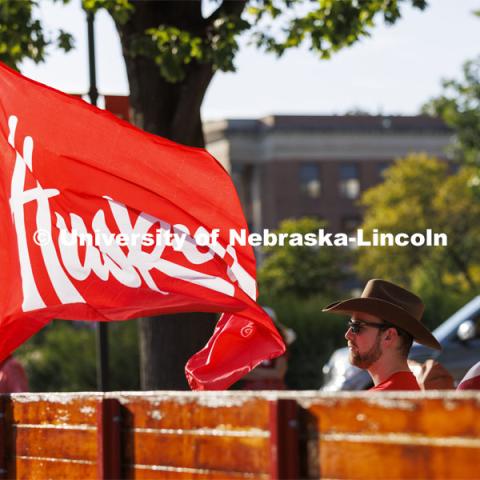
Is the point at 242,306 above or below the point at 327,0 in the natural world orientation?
below

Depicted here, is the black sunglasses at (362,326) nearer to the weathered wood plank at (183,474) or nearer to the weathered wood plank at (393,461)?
the weathered wood plank at (183,474)

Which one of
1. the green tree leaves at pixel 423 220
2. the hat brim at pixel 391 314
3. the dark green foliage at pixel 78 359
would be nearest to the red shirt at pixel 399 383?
the hat brim at pixel 391 314

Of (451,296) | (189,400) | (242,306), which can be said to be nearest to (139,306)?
(242,306)

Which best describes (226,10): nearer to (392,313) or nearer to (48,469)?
(392,313)

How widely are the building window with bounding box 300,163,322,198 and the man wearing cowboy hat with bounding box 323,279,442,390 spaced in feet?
309

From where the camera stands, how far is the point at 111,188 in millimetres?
7445

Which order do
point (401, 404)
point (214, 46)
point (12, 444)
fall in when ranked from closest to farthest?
1. point (401, 404)
2. point (12, 444)
3. point (214, 46)

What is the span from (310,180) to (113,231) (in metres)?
94.9

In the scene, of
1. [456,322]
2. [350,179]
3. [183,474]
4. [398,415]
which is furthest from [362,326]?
[350,179]

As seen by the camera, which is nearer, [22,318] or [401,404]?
[401,404]

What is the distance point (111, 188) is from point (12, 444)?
173 cm

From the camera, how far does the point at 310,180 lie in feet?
335

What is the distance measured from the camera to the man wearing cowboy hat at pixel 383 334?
648 cm

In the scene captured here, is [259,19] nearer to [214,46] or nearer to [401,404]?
[214,46]
